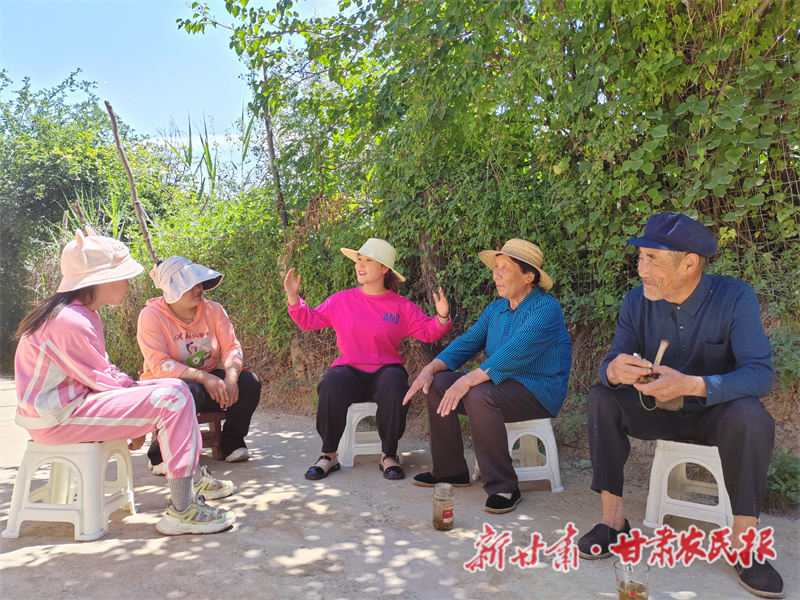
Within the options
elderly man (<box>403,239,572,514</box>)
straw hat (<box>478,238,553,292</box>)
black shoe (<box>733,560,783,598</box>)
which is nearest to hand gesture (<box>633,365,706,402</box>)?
black shoe (<box>733,560,783,598</box>)

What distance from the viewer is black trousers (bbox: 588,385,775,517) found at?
7.98ft

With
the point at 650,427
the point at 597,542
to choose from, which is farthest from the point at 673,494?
the point at 597,542

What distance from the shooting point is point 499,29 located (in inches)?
151

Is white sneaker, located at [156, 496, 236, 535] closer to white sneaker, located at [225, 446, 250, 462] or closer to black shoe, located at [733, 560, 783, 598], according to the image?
white sneaker, located at [225, 446, 250, 462]

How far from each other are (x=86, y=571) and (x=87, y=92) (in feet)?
56.8

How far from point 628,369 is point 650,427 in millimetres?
358

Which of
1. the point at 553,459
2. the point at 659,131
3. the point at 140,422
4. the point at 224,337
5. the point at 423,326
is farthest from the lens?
the point at 423,326

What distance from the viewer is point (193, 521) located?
288cm

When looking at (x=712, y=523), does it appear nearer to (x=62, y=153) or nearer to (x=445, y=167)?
(x=445, y=167)

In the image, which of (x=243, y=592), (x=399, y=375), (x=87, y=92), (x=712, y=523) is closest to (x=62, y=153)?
(x=87, y=92)

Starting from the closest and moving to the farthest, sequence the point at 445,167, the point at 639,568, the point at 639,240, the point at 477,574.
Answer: the point at 639,568 < the point at 477,574 < the point at 639,240 < the point at 445,167

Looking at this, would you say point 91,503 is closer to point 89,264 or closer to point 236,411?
point 89,264

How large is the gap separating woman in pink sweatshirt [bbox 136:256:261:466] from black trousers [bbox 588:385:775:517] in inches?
89.0

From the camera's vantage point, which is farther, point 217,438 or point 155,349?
point 217,438
